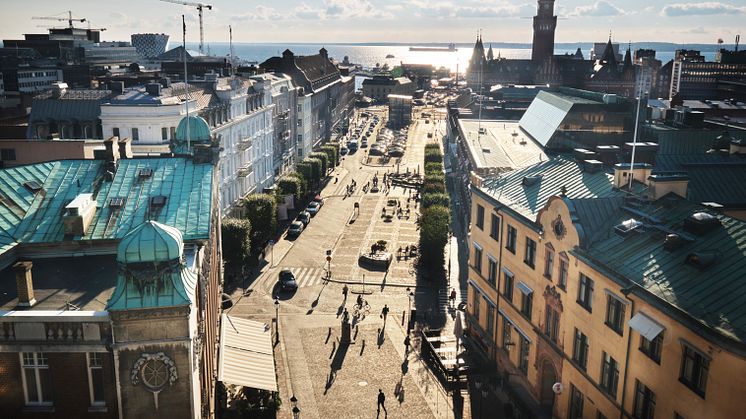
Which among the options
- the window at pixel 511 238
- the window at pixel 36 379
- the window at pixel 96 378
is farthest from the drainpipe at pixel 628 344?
the window at pixel 36 379

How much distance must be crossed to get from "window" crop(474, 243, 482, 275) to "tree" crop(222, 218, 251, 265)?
96.4ft

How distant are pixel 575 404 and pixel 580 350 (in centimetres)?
391

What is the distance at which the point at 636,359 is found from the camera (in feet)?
128

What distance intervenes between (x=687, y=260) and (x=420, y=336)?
3426 centimetres

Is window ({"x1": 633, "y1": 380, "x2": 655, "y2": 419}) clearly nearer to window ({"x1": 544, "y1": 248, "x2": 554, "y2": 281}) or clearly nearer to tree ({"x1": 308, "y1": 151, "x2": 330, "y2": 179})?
window ({"x1": 544, "y1": 248, "x2": 554, "y2": 281})

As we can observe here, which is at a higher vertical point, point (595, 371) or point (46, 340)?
point (46, 340)

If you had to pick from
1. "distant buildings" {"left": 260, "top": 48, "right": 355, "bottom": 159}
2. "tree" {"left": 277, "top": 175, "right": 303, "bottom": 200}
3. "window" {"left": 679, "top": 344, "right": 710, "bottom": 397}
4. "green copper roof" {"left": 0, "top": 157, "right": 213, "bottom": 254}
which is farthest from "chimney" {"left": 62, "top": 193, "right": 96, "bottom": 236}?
"distant buildings" {"left": 260, "top": 48, "right": 355, "bottom": 159}

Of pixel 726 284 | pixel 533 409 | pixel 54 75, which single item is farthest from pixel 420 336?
pixel 54 75

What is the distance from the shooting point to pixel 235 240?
81.6 meters

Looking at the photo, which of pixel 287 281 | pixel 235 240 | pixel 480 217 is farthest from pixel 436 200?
pixel 480 217

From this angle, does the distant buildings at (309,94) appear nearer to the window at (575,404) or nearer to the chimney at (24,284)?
the window at (575,404)

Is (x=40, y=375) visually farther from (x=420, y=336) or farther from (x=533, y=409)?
(x=420, y=336)

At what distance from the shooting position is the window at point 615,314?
4053 cm

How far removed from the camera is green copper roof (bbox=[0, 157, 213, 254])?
1665 inches
